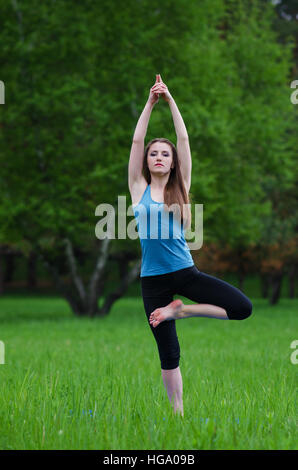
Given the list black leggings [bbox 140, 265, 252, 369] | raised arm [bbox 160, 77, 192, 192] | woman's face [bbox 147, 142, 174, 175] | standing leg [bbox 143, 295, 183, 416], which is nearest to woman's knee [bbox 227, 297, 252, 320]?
black leggings [bbox 140, 265, 252, 369]

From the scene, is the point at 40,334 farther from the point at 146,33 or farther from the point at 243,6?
the point at 243,6

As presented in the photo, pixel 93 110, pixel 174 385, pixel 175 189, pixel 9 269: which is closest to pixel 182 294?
pixel 174 385

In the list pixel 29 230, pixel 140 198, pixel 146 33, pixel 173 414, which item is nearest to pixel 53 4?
pixel 146 33

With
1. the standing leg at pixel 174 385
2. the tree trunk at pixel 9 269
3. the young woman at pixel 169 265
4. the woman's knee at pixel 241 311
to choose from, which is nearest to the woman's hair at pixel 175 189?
the young woman at pixel 169 265

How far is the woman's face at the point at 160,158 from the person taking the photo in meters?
4.74

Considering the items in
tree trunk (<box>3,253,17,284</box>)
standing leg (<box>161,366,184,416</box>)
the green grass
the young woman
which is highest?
tree trunk (<box>3,253,17,284</box>)

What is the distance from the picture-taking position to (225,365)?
9234 millimetres

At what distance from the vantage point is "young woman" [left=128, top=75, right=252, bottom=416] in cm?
438

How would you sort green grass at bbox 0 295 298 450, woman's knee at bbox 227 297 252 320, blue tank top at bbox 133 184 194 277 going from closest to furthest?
green grass at bbox 0 295 298 450, woman's knee at bbox 227 297 252 320, blue tank top at bbox 133 184 194 277

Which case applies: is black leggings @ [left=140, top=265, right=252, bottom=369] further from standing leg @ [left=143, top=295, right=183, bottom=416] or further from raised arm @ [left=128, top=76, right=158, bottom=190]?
raised arm @ [left=128, top=76, right=158, bottom=190]

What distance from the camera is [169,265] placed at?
4504 mm

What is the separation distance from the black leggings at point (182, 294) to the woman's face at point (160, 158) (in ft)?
2.81

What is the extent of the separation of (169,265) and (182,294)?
245 mm

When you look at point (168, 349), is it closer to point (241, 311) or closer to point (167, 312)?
point (167, 312)
